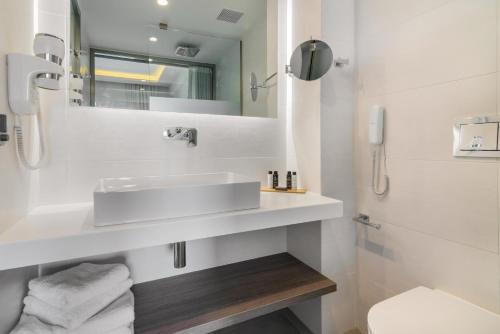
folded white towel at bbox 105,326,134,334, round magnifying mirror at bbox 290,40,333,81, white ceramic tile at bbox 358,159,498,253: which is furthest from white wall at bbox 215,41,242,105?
folded white towel at bbox 105,326,134,334

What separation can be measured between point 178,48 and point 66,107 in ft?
2.35

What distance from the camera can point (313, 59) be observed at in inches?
56.5

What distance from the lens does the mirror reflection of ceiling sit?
53.1 inches

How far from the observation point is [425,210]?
123 cm

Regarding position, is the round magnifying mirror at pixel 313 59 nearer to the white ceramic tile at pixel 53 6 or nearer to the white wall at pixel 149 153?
the white wall at pixel 149 153

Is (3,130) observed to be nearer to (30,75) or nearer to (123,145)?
(30,75)

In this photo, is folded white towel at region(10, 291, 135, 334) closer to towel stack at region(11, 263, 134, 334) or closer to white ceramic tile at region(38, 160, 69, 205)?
towel stack at region(11, 263, 134, 334)

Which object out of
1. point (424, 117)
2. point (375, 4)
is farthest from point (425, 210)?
point (375, 4)

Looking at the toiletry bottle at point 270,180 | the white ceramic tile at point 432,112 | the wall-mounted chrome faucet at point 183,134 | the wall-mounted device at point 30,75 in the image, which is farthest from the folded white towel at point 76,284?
the white ceramic tile at point 432,112

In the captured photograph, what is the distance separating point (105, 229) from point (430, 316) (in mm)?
1302

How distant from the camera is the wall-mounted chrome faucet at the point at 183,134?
141 centimetres

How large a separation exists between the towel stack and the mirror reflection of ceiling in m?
1.20

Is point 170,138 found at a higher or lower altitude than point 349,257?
higher

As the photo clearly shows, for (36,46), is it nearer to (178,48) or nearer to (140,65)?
(140,65)
